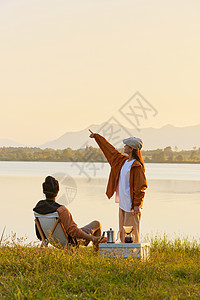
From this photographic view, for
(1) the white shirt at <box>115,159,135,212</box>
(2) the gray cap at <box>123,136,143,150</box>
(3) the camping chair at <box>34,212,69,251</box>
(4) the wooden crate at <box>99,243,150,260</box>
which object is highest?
(2) the gray cap at <box>123,136,143,150</box>

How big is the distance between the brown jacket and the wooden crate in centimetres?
86

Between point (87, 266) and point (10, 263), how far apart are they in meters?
0.69

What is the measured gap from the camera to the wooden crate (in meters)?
5.62

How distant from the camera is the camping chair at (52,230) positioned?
5.78 meters

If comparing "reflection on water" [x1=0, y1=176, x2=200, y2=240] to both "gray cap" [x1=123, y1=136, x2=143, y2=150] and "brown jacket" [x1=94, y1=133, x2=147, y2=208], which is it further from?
"gray cap" [x1=123, y1=136, x2=143, y2=150]

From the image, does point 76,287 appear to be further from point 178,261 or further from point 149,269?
point 178,261

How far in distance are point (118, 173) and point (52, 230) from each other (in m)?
1.26

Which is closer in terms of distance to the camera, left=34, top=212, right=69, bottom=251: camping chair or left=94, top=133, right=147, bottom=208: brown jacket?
left=34, top=212, right=69, bottom=251: camping chair

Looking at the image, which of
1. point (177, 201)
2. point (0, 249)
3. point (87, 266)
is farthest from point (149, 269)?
point (177, 201)

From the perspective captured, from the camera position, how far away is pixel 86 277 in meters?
4.94

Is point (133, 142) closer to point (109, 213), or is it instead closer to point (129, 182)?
point (129, 182)

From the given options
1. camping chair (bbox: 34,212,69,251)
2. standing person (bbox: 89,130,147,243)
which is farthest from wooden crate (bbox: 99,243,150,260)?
standing person (bbox: 89,130,147,243)

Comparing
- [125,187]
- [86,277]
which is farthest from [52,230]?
[125,187]

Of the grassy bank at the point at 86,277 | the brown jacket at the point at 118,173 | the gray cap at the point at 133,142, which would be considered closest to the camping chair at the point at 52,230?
the grassy bank at the point at 86,277
